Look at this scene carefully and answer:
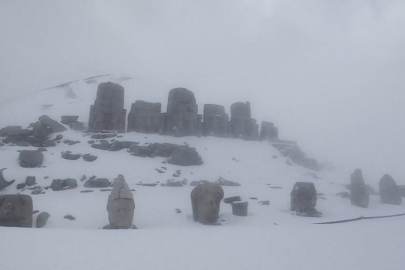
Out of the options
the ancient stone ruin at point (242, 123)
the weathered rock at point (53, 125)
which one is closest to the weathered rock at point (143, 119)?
the weathered rock at point (53, 125)

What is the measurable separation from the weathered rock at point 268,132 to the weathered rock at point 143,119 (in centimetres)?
1188

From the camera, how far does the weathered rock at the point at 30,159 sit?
64.6 feet

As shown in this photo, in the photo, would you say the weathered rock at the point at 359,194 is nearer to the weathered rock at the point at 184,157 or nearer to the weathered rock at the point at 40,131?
the weathered rock at the point at 184,157

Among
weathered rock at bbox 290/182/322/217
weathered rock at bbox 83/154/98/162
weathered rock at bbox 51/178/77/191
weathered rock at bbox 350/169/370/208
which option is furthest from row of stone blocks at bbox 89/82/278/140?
weathered rock at bbox 290/182/322/217

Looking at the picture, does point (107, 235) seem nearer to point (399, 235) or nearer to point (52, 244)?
point (52, 244)

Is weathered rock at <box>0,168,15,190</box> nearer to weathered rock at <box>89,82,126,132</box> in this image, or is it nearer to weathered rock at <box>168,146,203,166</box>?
weathered rock at <box>89,82,126,132</box>

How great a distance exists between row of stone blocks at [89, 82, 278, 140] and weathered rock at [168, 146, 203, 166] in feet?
14.8

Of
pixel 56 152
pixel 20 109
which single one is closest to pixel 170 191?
pixel 56 152

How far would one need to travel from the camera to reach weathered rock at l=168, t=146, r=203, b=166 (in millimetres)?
23594

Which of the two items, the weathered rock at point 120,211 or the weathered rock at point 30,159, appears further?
the weathered rock at point 30,159

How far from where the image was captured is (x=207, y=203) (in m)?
13.1

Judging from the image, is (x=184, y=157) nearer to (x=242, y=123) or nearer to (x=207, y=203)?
(x=242, y=123)

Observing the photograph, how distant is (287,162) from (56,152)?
19.5 m

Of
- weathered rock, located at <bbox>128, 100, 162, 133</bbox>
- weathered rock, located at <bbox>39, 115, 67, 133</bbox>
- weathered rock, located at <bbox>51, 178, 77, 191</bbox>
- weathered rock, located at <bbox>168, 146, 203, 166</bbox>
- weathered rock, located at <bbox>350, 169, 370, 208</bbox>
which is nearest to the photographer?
weathered rock, located at <bbox>51, 178, 77, 191</bbox>
